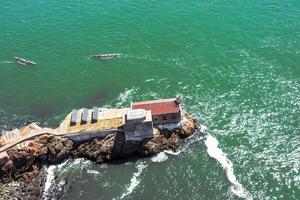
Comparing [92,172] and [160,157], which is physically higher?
[160,157]

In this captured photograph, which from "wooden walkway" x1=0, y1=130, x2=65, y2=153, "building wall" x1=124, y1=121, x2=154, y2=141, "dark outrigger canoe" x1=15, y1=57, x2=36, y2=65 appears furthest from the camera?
"dark outrigger canoe" x1=15, y1=57, x2=36, y2=65

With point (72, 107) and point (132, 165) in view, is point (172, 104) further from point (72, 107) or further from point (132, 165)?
point (72, 107)

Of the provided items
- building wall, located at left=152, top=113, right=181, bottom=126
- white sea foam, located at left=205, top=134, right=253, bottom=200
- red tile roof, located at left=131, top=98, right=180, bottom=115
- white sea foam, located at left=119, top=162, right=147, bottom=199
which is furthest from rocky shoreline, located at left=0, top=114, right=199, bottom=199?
white sea foam, located at left=205, top=134, right=253, bottom=200

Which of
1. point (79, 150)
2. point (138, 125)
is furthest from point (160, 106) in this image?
point (79, 150)

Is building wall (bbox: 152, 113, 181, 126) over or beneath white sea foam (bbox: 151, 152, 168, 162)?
over

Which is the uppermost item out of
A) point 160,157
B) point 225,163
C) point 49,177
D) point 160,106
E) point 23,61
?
point 160,106

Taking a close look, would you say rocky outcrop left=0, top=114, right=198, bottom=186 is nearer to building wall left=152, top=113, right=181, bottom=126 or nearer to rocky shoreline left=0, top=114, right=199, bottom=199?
rocky shoreline left=0, top=114, right=199, bottom=199

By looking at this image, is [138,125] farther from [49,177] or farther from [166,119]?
[49,177]
